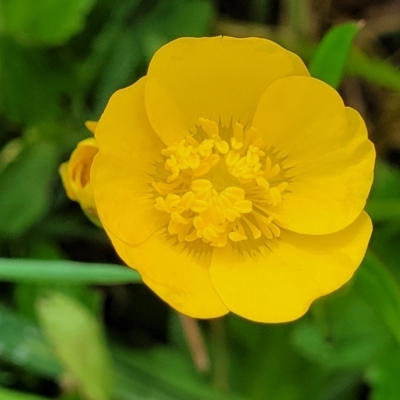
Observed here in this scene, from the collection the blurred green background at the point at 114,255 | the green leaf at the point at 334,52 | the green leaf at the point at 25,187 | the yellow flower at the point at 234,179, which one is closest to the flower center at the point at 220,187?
the yellow flower at the point at 234,179

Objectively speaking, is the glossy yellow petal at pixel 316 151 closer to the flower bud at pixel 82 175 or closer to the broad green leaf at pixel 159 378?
the flower bud at pixel 82 175

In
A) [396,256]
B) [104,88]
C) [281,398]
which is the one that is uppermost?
[104,88]

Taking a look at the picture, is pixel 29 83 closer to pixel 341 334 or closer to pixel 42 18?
pixel 42 18

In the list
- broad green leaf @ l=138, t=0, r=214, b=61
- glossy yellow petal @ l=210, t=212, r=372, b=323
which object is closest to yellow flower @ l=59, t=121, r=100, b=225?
glossy yellow petal @ l=210, t=212, r=372, b=323

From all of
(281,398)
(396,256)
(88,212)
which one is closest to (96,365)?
(88,212)

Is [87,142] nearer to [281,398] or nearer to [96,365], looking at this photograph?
[96,365]
